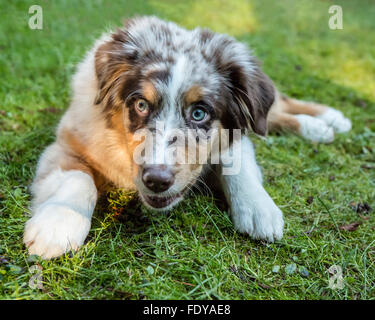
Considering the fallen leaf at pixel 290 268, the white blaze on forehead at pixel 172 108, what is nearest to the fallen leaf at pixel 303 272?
the fallen leaf at pixel 290 268

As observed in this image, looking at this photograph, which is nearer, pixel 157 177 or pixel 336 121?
pixel 157 177

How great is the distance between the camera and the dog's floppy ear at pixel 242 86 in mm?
2957

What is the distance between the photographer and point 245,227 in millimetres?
2793

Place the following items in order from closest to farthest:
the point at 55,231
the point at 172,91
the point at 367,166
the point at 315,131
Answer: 1. the point at 55,231
2. the point at 172,91
3. the point at 367,166
4. the point at 315,131

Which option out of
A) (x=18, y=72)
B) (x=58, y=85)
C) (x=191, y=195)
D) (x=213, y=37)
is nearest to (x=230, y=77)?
(x=213, y=37)

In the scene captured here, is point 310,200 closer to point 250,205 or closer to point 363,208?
point 363,208

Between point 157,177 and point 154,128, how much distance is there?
0.39 meters

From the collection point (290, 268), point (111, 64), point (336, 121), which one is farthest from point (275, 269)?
point (336, 121)

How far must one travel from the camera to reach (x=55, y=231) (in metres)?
2.35

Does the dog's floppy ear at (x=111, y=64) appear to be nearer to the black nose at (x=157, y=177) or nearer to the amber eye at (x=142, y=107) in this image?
the amber eye at (x=142, y=107)

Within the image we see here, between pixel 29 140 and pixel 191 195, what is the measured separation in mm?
1594

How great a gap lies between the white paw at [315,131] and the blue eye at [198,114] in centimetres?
213
